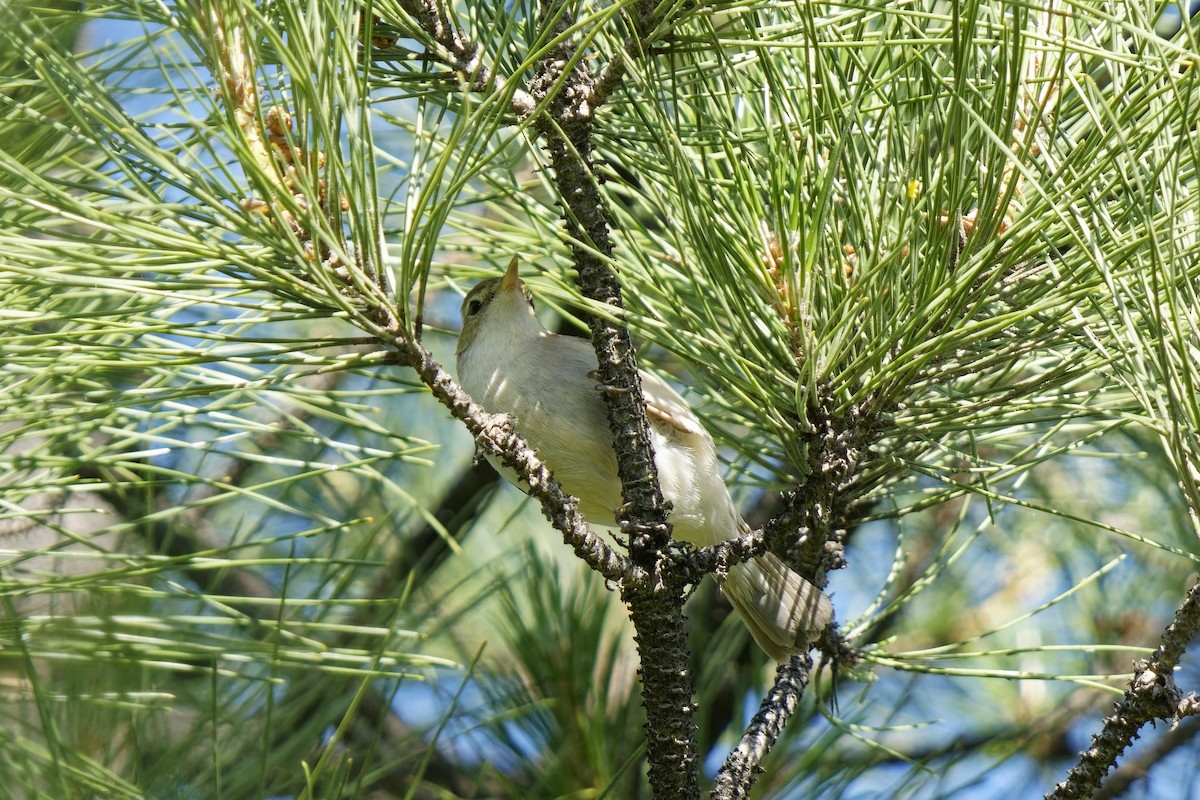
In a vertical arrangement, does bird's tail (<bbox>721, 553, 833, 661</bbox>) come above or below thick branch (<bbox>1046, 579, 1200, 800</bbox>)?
above

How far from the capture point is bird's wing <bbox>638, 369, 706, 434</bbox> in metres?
2.36

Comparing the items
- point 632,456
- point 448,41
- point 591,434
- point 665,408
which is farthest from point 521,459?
point 665,408

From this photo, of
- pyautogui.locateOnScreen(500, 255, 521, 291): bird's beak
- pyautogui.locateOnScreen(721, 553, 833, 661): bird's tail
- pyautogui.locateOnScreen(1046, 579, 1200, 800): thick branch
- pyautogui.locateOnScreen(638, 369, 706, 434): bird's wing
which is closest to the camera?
pyautogui.locateOnScreen(1046, 579, 1200, 800): thick branch

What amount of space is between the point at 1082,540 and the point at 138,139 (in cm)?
301

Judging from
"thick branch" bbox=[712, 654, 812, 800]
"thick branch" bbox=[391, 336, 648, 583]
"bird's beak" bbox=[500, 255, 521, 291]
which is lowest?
"thick branch" bbox=[712, 654, 812, 800]

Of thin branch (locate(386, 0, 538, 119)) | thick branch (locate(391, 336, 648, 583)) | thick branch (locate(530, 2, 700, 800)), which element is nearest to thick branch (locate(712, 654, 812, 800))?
thick branch (locate(530, 2, 700, 800))

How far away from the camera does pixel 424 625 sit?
2.87 metres

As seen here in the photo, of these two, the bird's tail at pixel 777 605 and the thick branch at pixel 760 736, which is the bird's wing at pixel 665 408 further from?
the thick branch at pixel 760 736

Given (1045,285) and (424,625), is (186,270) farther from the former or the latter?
(424,625)

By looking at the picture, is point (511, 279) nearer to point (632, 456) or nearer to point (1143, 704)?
point (632, 456)

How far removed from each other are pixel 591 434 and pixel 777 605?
48cm

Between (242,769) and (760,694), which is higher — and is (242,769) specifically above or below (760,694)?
below

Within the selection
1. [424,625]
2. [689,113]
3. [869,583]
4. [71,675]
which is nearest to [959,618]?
[869,583]

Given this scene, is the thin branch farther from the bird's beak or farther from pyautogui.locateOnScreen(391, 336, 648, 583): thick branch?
the bird's beak
